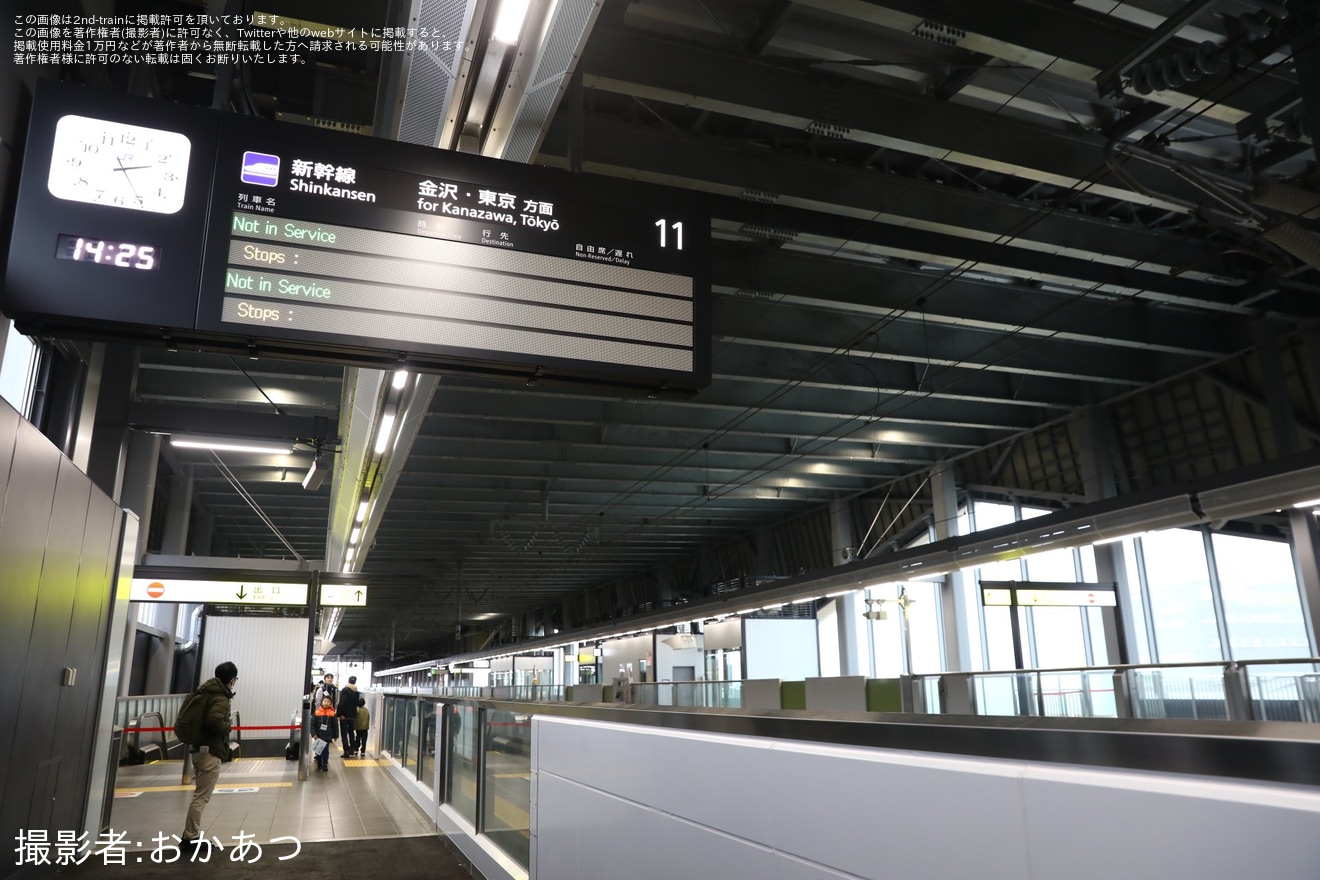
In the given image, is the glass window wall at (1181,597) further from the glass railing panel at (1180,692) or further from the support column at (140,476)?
the support column at (140,476)

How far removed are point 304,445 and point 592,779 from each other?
701cm

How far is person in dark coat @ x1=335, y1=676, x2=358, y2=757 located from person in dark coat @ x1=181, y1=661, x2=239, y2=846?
11.1 metres

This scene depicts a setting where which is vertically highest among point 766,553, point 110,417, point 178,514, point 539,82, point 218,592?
point 178,514

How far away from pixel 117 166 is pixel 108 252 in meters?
0.38

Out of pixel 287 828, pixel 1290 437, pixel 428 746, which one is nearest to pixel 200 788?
pixel 287 828

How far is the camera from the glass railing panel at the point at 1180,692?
8883 mm

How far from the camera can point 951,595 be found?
18859 mm

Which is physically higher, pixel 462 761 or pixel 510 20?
pixel 510 20

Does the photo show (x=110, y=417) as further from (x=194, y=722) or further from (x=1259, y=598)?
(x=1259, y=598)

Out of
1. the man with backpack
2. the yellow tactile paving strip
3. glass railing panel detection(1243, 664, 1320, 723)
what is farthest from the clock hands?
the yellow tactile paving strip

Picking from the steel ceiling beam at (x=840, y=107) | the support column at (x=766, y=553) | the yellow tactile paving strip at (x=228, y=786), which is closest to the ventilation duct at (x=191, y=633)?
the yellow tactile paving strip at (x=228, y=786)

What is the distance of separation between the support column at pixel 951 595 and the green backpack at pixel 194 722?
13.5 m

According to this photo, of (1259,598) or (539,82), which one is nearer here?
(539,82)

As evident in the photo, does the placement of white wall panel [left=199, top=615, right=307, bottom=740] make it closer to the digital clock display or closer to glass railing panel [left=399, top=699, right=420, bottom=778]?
glass railing panel [left=399, top=699, right=420, bottom=778]
